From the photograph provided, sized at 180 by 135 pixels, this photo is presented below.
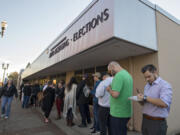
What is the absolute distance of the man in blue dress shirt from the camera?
159cm

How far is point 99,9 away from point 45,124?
4.58 meters

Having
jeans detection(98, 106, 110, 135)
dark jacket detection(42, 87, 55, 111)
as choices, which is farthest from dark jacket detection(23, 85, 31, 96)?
jeans detection(98, 106, 110, 135)

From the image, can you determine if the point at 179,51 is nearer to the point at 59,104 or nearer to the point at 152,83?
the point at 152,83

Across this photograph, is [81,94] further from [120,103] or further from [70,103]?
[120,103]

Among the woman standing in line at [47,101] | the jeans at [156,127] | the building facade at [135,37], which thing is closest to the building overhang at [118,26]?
the building facade at [135,37]

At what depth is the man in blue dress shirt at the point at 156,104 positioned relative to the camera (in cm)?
159

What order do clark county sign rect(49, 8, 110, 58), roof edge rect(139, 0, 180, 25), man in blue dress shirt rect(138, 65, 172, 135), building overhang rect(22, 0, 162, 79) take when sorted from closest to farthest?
man in blue dress shirt rect(138, 65, 172, 135) < building overhang rect(22, 0, 162, 79) < clark county sign rect(49, 8, 110, 58) < roof edge rect(139, 0, 180, 25)

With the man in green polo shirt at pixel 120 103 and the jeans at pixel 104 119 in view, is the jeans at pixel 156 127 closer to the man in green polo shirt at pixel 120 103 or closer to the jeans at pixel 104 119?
the man in green polo shirt at pixel 120 103

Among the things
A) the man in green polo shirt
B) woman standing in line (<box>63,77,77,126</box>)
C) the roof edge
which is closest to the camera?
the man in green polo shirt

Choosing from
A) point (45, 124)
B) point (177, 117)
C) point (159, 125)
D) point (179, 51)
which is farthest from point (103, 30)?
point (45, 124)

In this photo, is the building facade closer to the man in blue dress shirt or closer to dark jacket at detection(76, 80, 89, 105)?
dark jacket at detection(76, 80, 89, 105)

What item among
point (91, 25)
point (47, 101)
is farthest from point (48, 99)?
point (91, 25)

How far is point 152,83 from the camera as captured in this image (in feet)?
5.88

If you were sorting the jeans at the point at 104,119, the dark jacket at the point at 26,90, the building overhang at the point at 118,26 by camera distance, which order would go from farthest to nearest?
the dark jacket at the point at 26,90
the building overhang at the point at 118,26
the jeans at the point at 104,119
